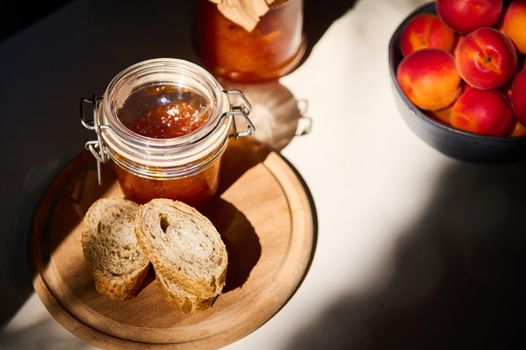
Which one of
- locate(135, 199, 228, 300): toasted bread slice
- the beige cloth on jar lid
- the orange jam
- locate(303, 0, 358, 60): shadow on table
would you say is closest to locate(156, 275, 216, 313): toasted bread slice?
locate(135, 199, 228, 300): toasted bread slice

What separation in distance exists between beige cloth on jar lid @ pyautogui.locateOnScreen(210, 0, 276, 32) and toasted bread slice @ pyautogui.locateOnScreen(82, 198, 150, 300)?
36cm

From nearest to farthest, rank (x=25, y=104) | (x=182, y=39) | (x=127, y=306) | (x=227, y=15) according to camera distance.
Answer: (x=127, y=306) < (x=227, y=15) < (x=25, y=104) < (x=182, y=39)

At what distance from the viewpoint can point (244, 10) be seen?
0.99 m

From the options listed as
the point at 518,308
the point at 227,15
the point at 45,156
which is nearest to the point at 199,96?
the point at 227,15

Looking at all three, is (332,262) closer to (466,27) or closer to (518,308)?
(518,308)

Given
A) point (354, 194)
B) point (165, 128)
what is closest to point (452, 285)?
point (354, 194)

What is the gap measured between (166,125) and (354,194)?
382 mm

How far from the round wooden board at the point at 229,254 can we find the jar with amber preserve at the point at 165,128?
78 millimetres

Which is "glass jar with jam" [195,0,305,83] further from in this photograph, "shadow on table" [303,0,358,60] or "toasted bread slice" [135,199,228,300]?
"toasted bread slice" [135,199,228,300]

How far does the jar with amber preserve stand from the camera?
84cm

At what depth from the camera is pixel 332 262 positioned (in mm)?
984

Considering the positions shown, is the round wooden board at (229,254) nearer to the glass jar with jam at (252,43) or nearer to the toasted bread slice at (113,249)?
the toasted bread slice at (113,249)

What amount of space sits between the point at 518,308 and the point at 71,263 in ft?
2.42

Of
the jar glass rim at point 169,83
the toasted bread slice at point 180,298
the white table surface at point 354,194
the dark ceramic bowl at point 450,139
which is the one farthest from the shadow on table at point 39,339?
the dark ceramic bowl at point 450,139
